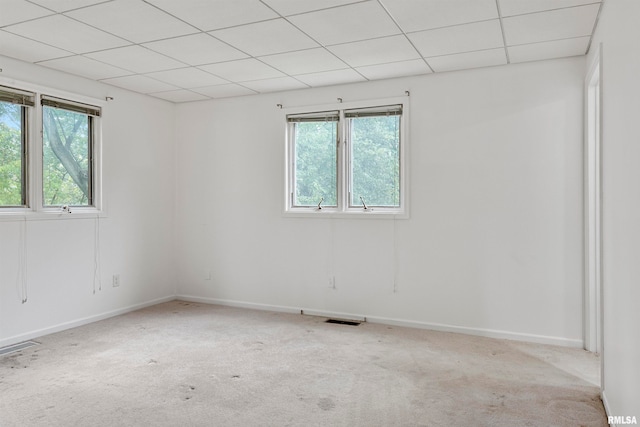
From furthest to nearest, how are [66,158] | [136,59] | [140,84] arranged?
1. [140,84]
2. [66,158]
3. [136,59]

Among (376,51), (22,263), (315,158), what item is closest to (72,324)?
(22,263)

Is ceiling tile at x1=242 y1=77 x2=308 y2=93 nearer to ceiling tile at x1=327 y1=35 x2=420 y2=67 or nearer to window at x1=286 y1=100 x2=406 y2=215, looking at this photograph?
window at x1=286 y1=100 x2=406 y2=215

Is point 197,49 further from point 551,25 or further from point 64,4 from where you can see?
point 551,25

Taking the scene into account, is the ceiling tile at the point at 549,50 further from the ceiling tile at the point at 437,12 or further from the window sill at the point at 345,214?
the window sill at the point at 345,214

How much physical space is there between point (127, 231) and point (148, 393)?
2.56 meters

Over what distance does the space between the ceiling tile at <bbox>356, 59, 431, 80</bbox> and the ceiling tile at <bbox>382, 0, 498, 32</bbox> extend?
0.83 metres

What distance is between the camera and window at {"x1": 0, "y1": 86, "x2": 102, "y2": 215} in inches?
156

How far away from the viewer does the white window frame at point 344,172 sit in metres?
4.48

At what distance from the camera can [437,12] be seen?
9.68 ft

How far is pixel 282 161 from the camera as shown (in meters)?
5.10

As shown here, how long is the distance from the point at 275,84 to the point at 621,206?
350 centimetres

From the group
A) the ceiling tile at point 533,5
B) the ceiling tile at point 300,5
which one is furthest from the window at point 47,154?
the ceiling tile at point 533,5

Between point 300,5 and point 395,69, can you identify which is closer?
point 300,5

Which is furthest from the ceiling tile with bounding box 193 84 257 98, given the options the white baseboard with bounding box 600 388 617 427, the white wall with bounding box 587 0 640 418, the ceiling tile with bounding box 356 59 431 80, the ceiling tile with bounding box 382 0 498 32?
the white baseboard with bounding box 600 388 617 427
